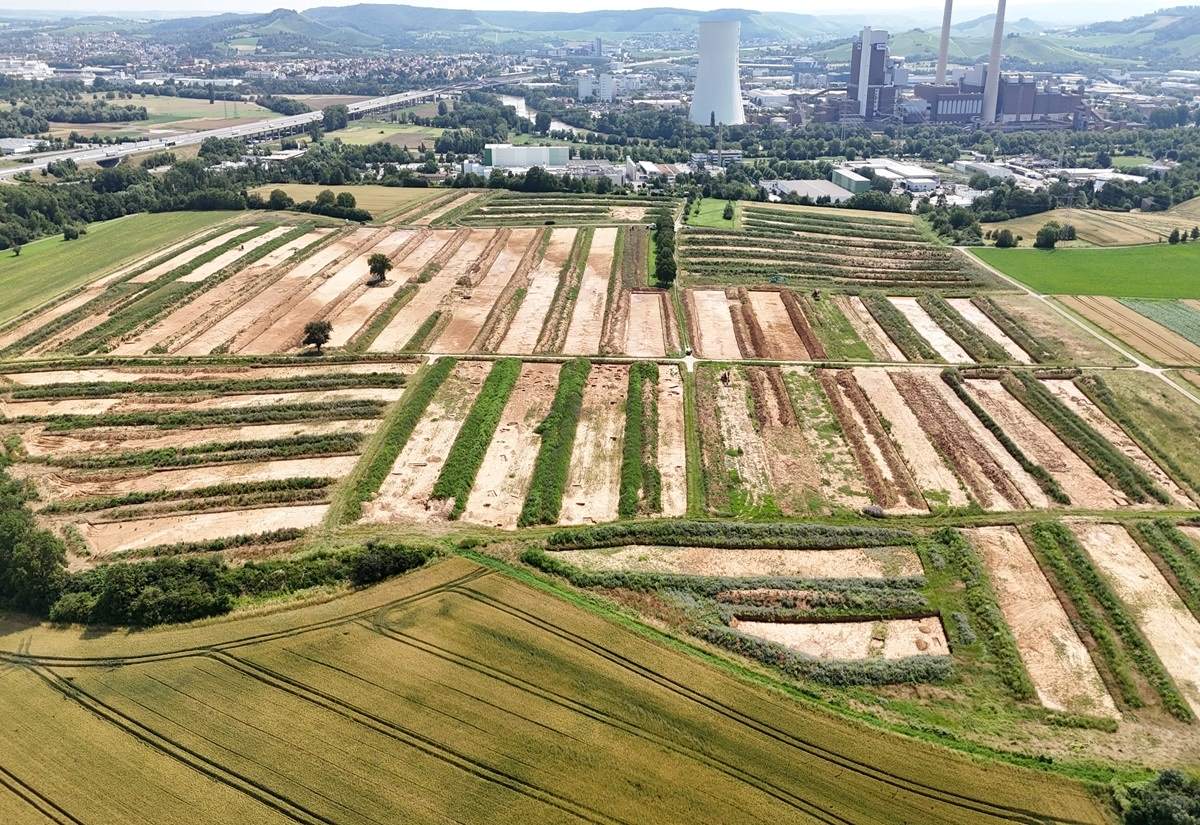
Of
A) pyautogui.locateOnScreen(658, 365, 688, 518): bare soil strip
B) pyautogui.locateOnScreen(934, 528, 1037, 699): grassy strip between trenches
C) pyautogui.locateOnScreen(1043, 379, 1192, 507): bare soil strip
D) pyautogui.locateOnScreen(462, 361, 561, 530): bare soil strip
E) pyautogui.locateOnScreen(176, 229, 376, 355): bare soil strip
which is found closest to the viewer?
pyautogui.locateOnScreen(934, 528, 1037, 699): grassy strip between trenches

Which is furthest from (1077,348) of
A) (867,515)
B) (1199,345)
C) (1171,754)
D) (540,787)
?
(540,787)

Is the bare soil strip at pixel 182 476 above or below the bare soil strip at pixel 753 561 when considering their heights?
above

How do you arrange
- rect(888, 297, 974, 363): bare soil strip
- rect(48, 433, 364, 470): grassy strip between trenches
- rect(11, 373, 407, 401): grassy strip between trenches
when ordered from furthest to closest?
rect(888, 297, 974, 363): bare soil strip
rect(11, 373, 407, 401): grassy strip between trenches
rect(48, 433, 364, 470): grassy strip between trenches

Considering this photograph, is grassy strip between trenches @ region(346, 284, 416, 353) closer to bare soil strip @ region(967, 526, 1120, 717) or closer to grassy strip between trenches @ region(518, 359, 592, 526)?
grassy strip between trenches @ region(518, 359, 592, 526)

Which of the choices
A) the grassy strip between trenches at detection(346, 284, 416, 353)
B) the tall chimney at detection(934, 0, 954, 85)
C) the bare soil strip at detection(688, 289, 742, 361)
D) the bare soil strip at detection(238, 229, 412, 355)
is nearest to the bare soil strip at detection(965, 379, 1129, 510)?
the bare soil strip at detection(688, 289, 742, 361)

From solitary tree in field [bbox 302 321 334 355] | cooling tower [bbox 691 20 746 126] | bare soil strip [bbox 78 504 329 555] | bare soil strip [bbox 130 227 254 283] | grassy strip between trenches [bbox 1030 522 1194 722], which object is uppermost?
cooling tower [bbox 691 20 746 126]

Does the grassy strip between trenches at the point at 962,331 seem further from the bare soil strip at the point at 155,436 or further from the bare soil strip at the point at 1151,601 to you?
the bare soil strip at the point at 155,436

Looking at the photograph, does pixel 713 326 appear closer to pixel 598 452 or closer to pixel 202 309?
pixel 598 452

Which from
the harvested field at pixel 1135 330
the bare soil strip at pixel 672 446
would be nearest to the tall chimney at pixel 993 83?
the harvested field at pixel 1135 330
